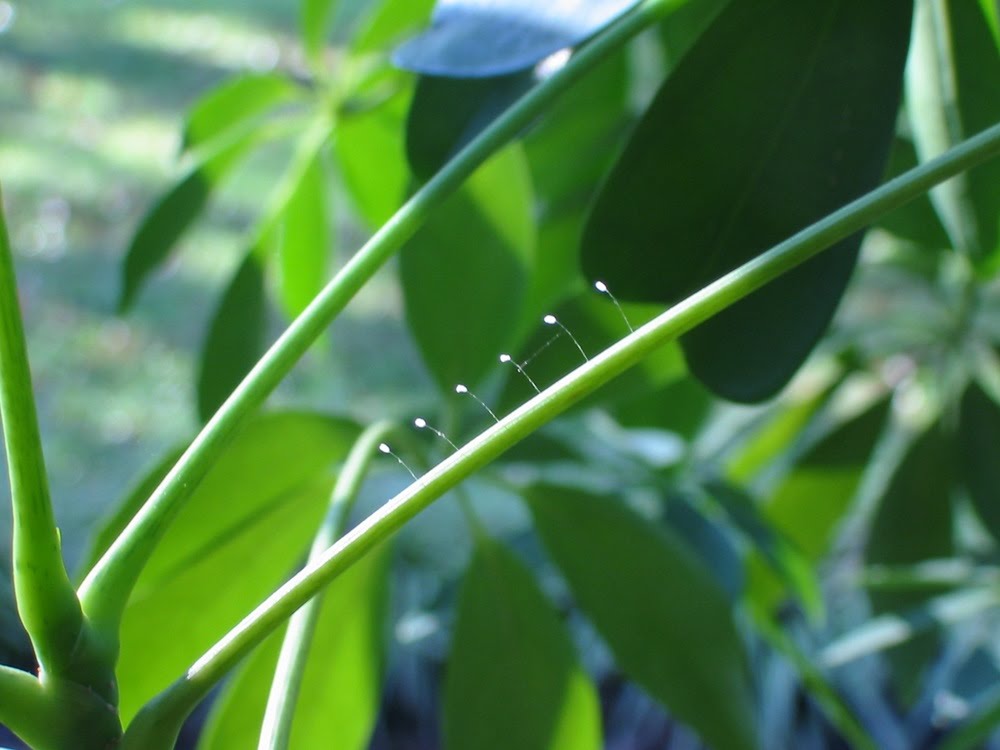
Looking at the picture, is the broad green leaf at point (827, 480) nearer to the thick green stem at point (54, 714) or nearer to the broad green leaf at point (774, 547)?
the broad green leaf at point (774, 547)

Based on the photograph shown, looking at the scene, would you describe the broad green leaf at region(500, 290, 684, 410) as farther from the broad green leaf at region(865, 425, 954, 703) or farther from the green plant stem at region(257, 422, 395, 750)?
the broad green leaf at region(865, 425, 954, 703)

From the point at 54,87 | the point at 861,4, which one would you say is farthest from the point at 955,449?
the point at 54,87

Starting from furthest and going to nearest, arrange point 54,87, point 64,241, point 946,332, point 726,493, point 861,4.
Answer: point 54,87
point 64,241
point 946,332
point 726,493
point 861,4

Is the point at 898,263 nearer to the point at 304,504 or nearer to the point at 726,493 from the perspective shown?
the point at 726,493

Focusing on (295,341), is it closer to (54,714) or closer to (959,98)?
(54,714)

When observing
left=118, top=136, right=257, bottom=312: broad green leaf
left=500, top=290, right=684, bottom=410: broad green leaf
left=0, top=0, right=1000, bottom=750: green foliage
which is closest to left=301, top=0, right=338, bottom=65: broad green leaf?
left=0, top=0, right=1000, bottom=750: green foliage

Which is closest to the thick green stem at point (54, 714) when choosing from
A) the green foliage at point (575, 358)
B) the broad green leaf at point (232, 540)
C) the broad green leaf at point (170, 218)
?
the green foliage at point (575, 358)
